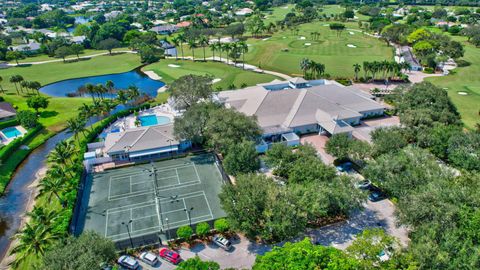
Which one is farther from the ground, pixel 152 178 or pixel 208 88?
pixel 208 88

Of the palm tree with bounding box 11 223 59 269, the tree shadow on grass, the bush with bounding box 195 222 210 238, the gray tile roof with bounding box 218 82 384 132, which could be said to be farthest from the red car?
the tree shadow on grass

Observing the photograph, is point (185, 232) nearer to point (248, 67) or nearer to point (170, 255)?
point (170, 255)

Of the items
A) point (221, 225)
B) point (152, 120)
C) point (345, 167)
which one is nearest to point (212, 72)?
point (152, 120)

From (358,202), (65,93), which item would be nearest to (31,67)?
(65,93)

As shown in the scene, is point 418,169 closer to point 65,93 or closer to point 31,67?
point 65,93

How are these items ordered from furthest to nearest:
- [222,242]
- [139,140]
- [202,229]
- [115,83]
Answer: [115,83] < [139,140] < [202,229] < [222,242]

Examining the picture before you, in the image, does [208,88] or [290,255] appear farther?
[208,88]

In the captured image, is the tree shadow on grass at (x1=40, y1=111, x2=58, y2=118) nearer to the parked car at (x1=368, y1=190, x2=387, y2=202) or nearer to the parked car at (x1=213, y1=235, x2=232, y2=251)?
the parked car at (x1=213, y1=235, x2=232, y2=251)
